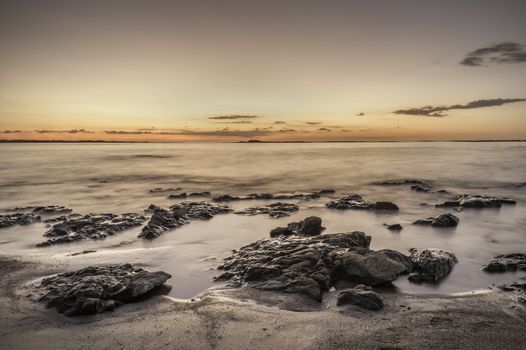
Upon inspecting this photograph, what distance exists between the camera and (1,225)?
1276 centimetres

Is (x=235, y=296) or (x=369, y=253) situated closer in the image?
(x=235, y=296)

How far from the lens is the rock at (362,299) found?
6.10 m

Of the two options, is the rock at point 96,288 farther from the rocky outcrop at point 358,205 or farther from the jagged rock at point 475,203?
the jagged rock at point 475,203

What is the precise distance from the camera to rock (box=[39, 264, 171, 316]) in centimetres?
614

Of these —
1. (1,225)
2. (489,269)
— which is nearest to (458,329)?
(489,269)

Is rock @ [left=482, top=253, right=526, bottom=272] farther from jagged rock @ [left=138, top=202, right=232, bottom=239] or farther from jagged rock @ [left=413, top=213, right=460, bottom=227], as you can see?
jagged rock @ [left=138, top=202, right=232, bottom=239]

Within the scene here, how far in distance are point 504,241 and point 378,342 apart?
8201 millimetres

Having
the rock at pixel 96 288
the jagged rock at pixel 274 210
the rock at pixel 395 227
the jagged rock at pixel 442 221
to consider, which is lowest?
the jagged rock at pixel 274 210

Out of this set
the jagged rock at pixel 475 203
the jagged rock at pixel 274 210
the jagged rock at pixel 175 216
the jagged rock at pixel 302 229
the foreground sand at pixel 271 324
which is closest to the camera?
the foreground sand at pixel 271 324

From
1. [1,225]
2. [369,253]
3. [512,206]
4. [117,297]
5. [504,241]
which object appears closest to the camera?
[117,297]

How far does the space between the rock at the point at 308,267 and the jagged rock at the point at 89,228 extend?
4991mm

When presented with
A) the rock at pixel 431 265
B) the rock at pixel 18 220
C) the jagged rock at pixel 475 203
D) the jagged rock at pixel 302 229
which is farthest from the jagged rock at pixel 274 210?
the rock at pixel 18 220

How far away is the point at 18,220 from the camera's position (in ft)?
44.0

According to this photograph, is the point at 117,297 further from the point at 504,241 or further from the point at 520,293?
the point at 504,241
